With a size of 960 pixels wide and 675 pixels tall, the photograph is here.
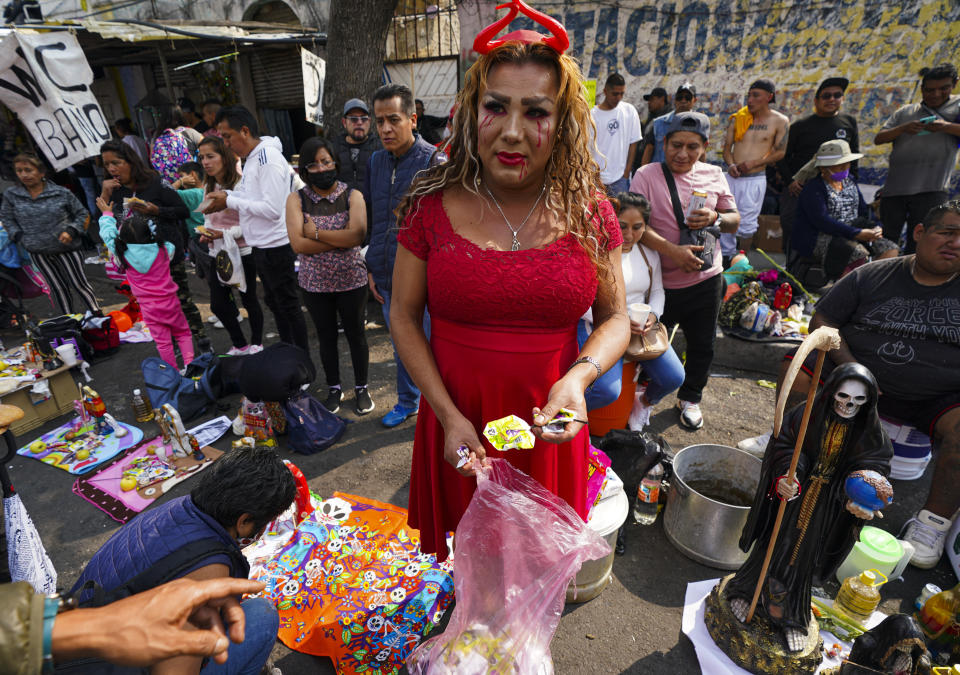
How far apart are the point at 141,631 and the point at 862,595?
2.91 m

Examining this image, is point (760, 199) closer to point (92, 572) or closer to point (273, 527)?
point (273, 527)

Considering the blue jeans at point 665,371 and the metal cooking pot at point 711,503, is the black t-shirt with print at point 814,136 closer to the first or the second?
the blue jeans at point 665,371

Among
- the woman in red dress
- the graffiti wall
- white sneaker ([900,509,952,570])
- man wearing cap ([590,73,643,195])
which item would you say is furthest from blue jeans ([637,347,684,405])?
the graffiti wall

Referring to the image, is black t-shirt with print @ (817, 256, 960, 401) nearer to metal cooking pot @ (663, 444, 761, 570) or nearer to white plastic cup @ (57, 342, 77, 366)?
metal cooking pot @ (663, 444, 761, 570)

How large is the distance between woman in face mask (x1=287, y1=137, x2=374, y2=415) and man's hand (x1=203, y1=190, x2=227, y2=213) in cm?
101

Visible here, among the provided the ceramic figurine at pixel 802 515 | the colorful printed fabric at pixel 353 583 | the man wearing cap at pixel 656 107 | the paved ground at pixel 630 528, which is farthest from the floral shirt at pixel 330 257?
the man wearing cap at pixel 656 107

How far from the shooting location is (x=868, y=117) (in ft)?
24.2

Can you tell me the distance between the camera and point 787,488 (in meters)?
1.79

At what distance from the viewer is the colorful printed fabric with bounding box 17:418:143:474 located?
12.3 feet

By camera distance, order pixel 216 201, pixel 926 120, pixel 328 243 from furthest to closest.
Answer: pixel 926 120
pixel 216 201
pixel 328 243

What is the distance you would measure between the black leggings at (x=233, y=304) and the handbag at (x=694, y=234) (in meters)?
3.66

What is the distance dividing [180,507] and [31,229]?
5.46 metres

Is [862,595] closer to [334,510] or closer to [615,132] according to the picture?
[334,510]

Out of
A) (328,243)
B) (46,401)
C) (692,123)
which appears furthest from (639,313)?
(46,401)
